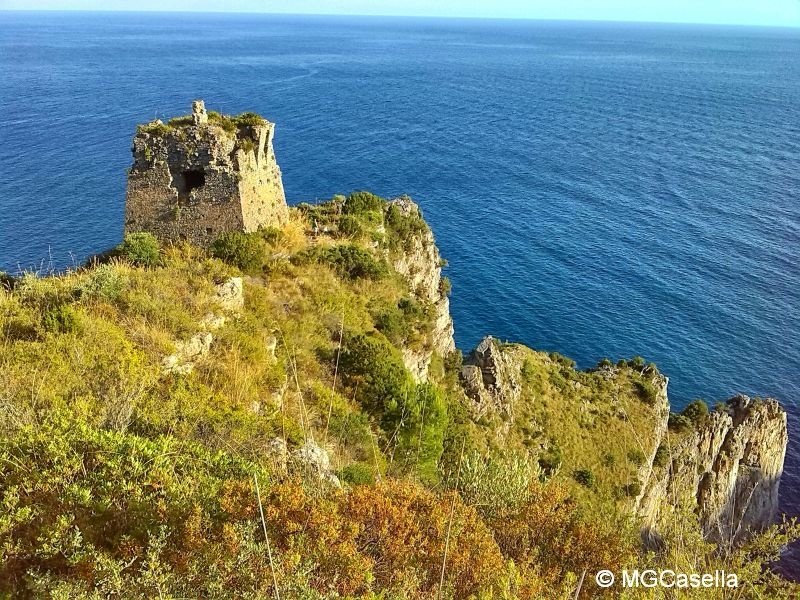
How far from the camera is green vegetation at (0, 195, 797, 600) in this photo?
9.73 meters

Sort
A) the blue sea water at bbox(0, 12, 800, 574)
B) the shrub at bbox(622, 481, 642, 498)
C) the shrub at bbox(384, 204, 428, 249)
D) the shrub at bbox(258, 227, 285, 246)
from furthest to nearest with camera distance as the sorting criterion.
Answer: the blue sea water at bbox(0, 12, 800, 574)
the shrub at bbox(622, 481, 642, 498)
the shrub at bbox(384, 204, 428, 249)
the shrub at bbox(258, 227, 285, 246)

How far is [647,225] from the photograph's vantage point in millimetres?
93688

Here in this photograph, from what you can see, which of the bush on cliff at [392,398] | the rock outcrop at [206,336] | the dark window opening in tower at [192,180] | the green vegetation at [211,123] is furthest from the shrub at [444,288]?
the rock outcrop at [206,336]

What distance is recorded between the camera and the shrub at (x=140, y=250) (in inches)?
1011

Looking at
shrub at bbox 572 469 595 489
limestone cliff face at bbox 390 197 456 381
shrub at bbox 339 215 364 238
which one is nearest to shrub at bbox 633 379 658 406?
shrub at bbox 572 469 595 489

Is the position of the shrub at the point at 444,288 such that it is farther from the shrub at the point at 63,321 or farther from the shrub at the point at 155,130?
the shrub at the point at 63,321

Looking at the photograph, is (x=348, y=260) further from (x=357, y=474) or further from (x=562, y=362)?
(x=562, y=362)

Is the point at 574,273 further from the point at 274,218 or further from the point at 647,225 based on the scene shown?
the point at 274,218

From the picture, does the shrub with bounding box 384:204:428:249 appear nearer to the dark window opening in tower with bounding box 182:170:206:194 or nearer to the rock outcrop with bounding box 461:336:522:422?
the rock outcrop with bounding box 461:336:522:422

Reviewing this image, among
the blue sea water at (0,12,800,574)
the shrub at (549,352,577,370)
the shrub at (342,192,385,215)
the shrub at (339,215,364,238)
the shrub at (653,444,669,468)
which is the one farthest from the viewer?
the blue sea water at (0,12,800,574)

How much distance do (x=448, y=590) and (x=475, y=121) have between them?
147257 millimetres

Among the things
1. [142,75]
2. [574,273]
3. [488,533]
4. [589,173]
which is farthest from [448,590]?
[142,75]

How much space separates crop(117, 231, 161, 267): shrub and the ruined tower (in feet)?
5.19

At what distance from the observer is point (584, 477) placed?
3822 cm
